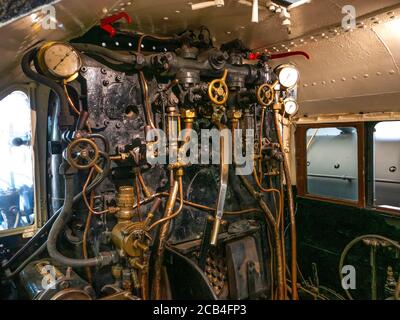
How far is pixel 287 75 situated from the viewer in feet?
8.11

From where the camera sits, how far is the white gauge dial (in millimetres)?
2467

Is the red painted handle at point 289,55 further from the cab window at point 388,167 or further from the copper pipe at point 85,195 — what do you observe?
the copper pipe at point 85,195

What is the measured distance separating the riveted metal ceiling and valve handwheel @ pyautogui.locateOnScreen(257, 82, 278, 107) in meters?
0.43

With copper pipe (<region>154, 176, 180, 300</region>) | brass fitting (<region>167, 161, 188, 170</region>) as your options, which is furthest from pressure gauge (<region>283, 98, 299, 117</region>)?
copper pipe (<region>154, 176, 180, 300</region>)

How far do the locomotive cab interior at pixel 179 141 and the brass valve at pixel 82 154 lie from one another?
12 mm

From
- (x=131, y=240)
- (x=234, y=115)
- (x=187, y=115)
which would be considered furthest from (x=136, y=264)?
(x=234, y=115)

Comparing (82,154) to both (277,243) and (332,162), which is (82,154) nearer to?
(277,243)

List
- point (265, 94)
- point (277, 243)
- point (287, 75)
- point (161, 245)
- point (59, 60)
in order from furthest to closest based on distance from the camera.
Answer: point (277, 243) → point (287, 75) → point (265, 94) → point (161, 245) → point (59, 60)

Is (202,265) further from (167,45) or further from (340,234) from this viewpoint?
(167,45)

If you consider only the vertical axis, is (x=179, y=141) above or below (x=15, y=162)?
above

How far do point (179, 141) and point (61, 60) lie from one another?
37.1 inches

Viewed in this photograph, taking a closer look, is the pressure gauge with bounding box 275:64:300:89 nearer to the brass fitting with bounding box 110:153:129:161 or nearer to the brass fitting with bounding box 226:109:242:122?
the brass fitting with bounding box 226:109:242:122

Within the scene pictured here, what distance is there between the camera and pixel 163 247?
6.57ft

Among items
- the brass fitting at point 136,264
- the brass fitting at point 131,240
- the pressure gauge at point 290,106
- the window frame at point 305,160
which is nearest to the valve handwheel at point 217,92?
the pressure gauge at point 290,106
